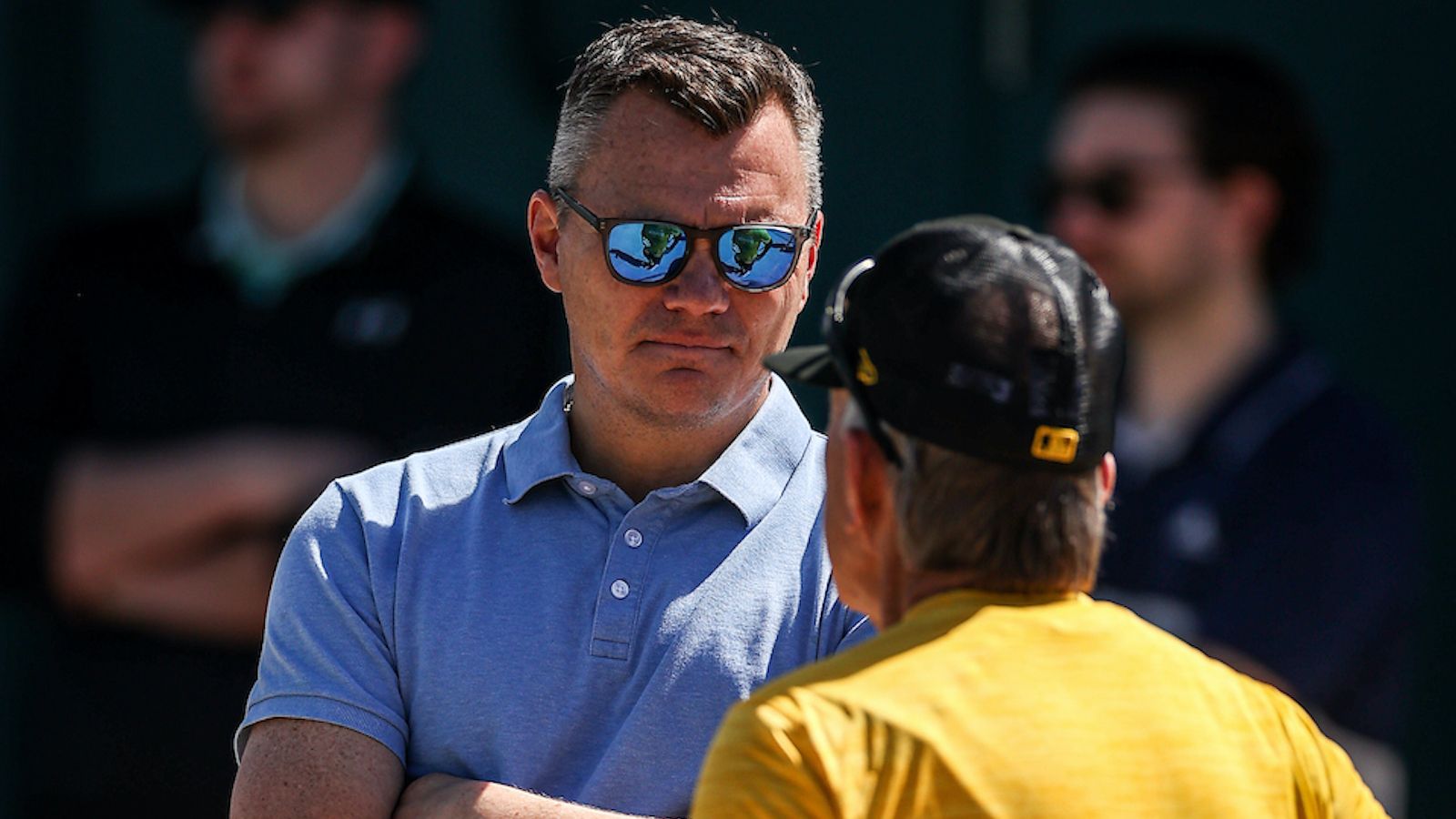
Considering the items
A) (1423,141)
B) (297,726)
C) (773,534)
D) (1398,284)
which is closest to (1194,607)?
(1398,284)

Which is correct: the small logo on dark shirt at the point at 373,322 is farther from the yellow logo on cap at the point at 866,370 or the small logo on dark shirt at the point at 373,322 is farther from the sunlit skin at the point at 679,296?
the yellow logo on cap at the point at 866,370

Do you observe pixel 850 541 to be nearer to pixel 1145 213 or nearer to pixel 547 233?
pixel 547 233

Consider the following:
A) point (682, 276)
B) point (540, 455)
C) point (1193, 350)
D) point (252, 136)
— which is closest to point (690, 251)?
point (682, 276)

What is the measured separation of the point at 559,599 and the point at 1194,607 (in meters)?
2.75

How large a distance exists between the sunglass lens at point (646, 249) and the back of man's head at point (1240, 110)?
2871mm

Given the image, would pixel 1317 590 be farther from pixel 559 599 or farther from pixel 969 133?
pixel 559 599

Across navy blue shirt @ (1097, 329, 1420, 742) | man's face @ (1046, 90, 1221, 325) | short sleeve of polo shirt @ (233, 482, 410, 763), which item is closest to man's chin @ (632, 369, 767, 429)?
short sleeve of polo shirt @ (233, 482, 410, 763)

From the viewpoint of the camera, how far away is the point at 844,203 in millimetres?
5082

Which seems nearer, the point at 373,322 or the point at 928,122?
the point at 373,322

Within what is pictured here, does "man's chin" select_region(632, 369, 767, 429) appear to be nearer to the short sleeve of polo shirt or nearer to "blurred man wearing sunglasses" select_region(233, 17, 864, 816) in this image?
"blurred man wearing sunglasses" select_region(233, 17, 864, 816)

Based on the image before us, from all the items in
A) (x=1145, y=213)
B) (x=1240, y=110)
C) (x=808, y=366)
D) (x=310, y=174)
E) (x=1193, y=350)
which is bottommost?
(x=1193, y=350)

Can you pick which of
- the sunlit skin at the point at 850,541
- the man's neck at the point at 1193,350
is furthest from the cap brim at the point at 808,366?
the man's neck at the point at 1193,350

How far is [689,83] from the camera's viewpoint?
7.06ft

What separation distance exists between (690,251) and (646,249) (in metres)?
0.05
